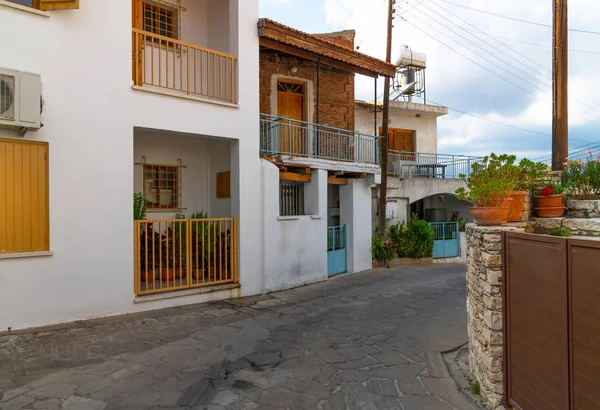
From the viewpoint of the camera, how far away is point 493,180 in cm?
452

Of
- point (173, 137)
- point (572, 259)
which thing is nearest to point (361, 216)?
point (173, 137)

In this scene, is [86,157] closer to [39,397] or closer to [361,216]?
[39,397]

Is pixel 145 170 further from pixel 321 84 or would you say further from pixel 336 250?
pixel 321 84

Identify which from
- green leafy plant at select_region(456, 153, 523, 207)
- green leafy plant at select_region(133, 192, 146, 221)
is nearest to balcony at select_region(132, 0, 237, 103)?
green leafy plant at select_region(133, 192, 146, 221)

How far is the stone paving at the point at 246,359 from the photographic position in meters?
4.17

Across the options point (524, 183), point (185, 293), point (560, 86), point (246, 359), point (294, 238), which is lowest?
point (246, 359)

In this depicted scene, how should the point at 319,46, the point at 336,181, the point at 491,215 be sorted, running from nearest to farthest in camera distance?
the point at 491,215, the point at 319,46, the point at 336,181

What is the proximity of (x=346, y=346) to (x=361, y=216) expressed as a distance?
708cm

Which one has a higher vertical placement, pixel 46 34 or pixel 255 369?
pixel 46 34

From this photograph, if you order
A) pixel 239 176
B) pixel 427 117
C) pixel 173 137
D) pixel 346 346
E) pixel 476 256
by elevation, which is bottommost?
pixel 346 346

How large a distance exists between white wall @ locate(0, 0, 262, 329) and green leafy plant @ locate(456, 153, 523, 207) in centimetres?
577

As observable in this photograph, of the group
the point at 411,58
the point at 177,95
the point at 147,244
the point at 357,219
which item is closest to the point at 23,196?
the point at 147,244

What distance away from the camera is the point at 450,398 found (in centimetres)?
423

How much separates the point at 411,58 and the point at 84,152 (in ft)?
54.3
